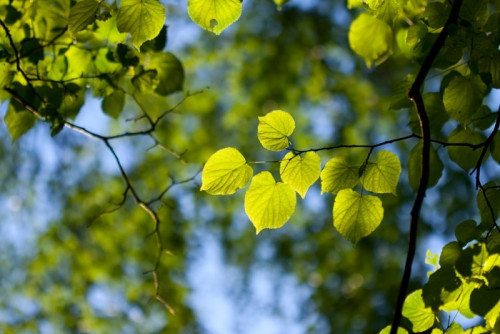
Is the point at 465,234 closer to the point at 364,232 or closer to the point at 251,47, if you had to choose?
the point at 364,232

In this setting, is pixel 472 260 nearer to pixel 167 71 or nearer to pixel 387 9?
pixel 387 9

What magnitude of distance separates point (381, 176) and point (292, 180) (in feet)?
0.46

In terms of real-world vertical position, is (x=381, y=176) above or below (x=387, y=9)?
below

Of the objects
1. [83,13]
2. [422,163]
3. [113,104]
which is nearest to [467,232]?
[422,163]

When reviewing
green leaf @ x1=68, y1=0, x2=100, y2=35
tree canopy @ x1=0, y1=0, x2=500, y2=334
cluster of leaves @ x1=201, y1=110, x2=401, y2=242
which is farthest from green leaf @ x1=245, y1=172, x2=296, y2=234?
tree canopy @ x1=0, y1=0, x2=500, y2=334

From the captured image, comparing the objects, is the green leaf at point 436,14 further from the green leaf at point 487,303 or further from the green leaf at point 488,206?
the green leaf at point 487,303

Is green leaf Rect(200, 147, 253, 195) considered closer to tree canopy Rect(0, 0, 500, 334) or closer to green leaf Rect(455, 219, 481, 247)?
green leaf Rect(455, 219, 481, 247)

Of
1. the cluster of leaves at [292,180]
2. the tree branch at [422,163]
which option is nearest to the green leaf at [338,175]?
the cluster of leaves at [292,180]

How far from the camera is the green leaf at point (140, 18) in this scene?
2.53ft

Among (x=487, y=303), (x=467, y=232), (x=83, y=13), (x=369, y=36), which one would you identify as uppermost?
(x=369, y=36)

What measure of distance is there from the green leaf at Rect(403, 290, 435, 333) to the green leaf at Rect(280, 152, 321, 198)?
266 mm

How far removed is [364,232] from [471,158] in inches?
12.4

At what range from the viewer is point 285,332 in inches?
202

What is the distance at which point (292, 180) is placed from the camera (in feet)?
2.65
